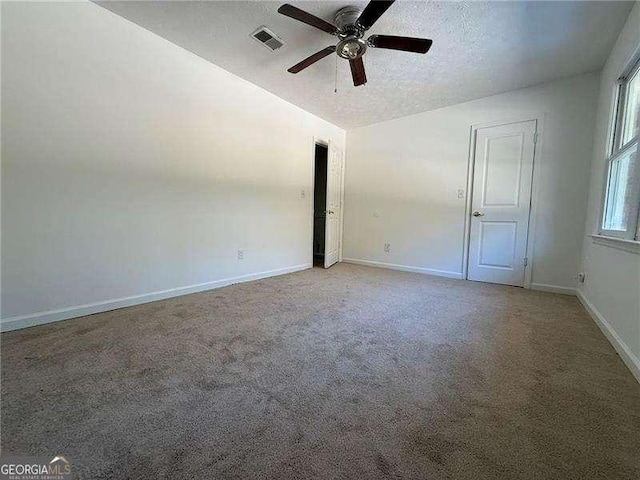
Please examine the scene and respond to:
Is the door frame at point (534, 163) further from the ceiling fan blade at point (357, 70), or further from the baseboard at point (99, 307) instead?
the baseboard at point (99, 307)

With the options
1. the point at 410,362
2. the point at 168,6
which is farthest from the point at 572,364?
the point at 168,6

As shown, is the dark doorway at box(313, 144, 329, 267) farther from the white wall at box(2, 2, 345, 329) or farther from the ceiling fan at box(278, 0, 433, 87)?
the ceiling fan at box(278, 0, 433, 87)

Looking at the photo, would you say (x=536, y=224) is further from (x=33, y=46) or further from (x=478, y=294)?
(x=33, y=46)

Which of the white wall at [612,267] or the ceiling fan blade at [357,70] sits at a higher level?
the ceiling fan blade at [357,70]

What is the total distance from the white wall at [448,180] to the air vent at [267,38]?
2.40 m

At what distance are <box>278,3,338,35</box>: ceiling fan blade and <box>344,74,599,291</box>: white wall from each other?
250 cm

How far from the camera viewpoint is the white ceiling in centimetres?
203

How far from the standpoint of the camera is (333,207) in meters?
4.52

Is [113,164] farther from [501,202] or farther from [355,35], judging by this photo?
[501,202]

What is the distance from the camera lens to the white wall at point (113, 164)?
6.09ft

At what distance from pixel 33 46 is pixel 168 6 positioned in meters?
0.97

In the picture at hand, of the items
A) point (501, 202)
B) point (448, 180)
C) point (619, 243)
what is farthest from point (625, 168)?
point (448, 180)

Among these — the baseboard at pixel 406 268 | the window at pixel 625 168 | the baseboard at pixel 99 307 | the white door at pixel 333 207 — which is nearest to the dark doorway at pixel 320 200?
the white door at pixel 333 207

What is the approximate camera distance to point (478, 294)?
301 cm
